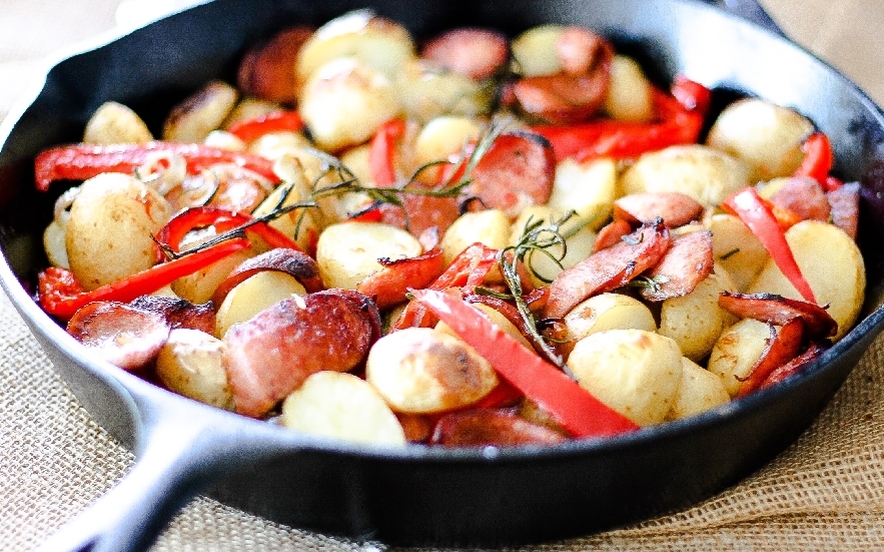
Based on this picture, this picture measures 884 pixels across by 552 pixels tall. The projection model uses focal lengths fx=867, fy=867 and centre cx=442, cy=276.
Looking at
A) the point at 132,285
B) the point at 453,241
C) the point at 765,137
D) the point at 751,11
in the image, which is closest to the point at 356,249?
the point at 453,241

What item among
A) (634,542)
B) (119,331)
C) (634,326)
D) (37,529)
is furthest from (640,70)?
(37,529)

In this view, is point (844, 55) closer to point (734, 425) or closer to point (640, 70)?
point (640, 70)

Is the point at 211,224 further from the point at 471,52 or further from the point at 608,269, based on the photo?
the point at 471,52

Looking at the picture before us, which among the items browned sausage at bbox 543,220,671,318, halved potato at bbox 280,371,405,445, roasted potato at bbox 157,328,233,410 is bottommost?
browned sausage at bbox 543,220,671,318

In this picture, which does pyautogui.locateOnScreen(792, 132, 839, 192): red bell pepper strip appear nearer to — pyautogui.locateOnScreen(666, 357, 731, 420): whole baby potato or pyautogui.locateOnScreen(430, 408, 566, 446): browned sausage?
pyautogui.locateOnScreen(666, 357, 731, 420): whole baby potato

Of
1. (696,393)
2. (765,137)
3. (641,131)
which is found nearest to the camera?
(696,393)

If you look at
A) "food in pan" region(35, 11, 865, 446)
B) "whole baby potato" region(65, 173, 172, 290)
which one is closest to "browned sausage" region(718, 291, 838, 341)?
"food in pan" region(35, 11, 865, 446)

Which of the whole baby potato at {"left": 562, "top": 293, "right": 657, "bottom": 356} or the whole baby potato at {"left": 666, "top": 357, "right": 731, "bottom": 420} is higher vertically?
the whole baby potato at {"left": 562, "top": 293, "right": 657, "bottom": 356}
